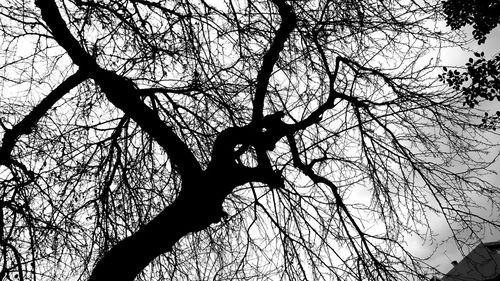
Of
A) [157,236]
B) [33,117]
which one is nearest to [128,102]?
[33,117]

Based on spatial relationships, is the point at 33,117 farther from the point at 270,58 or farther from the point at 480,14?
the point at 480,14

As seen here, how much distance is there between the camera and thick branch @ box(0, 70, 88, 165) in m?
3.89

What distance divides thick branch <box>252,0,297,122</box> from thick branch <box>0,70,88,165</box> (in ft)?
6.20

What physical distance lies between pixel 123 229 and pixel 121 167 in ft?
2.59

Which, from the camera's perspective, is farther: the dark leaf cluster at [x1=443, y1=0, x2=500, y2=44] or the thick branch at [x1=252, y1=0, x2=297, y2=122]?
the dark leaf cluster at [x1=443, y1=0, x2=500, y2=44]

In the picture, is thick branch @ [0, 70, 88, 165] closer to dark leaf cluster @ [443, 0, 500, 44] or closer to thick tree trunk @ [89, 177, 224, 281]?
thick tree trunk @ [89, 177, 224, 281]

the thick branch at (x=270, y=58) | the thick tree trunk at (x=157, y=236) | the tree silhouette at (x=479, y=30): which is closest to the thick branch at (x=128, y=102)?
the thick tree trunk at (x=157, y=236)

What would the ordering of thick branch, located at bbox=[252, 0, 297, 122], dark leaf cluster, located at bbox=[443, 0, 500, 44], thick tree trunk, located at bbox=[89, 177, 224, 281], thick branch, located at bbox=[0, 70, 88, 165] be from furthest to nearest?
dark leaf cluster, located at bbox=[443, 0, 500, 44], thick branch, located at bbox=[0, 70, 88, 165], thick branch, located at bbox=[252, 0, 297, 122], thick tree trunk, located at bbox=[89, 177, 224, 281]

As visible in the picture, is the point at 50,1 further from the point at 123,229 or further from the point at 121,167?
the point at 123,229

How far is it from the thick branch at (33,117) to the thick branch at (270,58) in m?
1.89

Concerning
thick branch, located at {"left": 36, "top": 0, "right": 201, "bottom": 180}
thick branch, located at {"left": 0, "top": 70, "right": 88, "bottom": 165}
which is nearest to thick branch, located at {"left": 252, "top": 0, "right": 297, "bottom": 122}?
thick branch, located at {"left": 36, "top": 0, "right": 201, "bottom": 180}

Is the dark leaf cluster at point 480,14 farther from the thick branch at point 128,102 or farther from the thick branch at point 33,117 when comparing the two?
the thick branch at point 33,117

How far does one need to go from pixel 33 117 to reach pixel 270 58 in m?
2.65

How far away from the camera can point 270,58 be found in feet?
12.0
